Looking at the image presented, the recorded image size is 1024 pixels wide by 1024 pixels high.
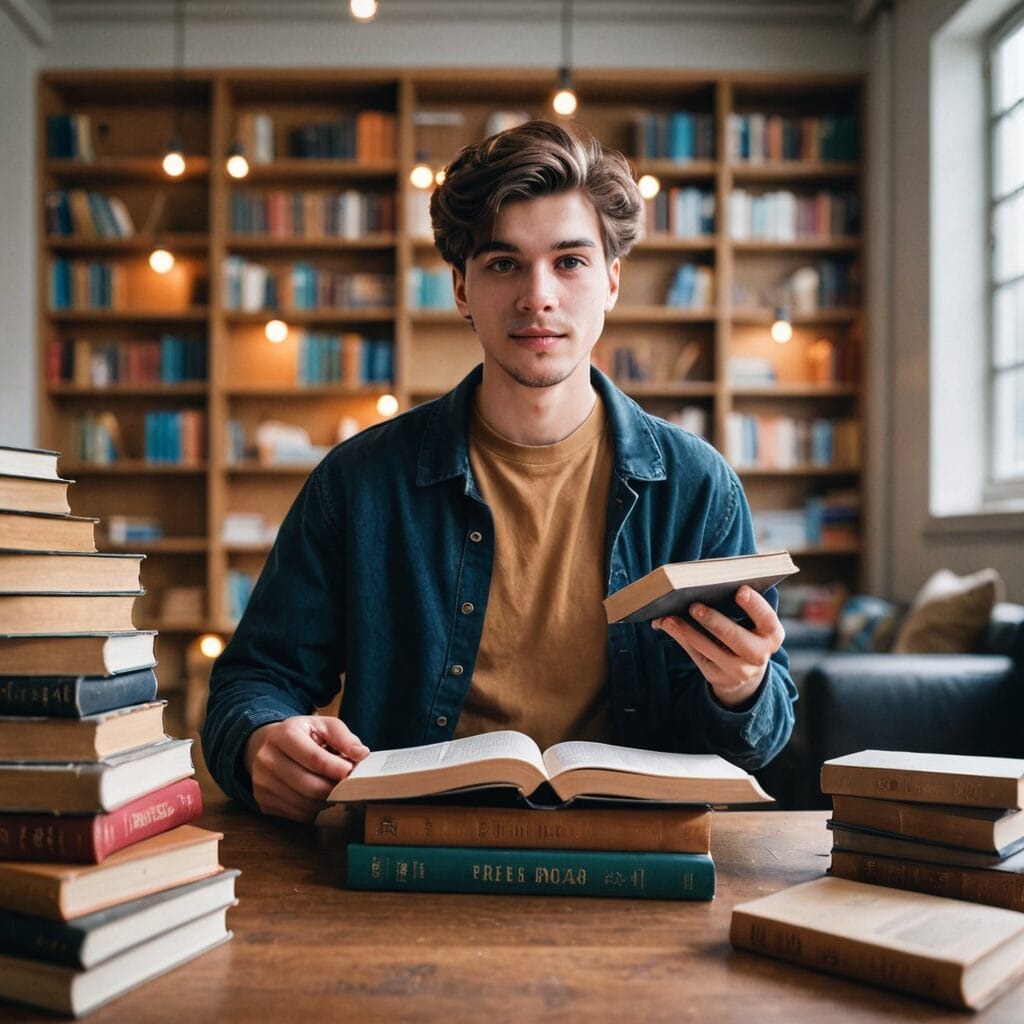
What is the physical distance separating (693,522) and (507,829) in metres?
0.71

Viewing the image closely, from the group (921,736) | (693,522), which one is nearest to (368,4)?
(693,522)

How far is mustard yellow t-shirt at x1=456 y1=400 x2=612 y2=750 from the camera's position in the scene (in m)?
1.36

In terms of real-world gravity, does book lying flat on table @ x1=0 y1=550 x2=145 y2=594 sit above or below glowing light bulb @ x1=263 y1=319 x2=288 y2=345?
below

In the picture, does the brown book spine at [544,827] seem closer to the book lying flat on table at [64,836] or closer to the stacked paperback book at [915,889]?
the stacked paperback book at [915,889]

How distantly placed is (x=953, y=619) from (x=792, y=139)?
284 cm

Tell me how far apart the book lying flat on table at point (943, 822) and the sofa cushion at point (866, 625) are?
300 cm

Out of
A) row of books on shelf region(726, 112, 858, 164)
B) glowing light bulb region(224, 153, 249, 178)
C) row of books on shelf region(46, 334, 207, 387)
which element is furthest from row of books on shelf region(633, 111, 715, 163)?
row of books on shelf region(46, 334, 207, 387)

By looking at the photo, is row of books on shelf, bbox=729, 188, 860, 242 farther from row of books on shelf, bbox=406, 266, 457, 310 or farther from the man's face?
the man's face

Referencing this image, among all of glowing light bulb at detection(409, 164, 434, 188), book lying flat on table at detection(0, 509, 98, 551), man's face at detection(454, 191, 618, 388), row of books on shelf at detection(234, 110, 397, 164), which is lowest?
book lying flat on table at detection(0, 509, 98, 551)

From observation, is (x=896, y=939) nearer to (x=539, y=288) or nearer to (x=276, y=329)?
(x=539, y=288)

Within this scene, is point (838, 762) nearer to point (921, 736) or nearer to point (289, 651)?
point (289, 651)

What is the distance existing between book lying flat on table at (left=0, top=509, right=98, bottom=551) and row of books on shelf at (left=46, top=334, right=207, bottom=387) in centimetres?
421

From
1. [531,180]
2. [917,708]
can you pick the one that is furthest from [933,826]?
[917,708]

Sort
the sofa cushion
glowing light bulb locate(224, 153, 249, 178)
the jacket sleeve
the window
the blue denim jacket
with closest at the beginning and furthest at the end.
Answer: the jacket sleeve
the blue denim jacket
the sofa cushion
the window
glowing light bulb locate(224, 153, 249, 178)
